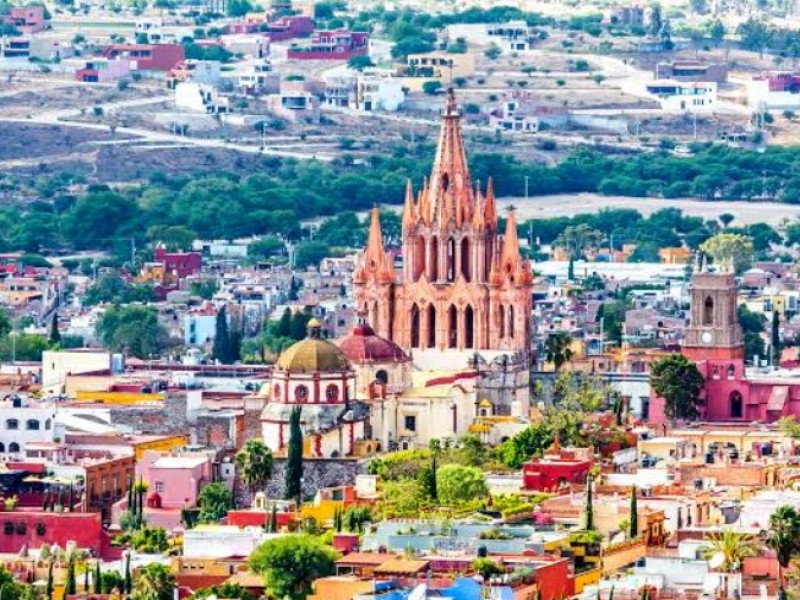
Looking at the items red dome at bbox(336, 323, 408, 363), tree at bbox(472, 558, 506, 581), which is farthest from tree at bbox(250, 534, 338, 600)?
red dome at bbox(336, 323, 408, 363)

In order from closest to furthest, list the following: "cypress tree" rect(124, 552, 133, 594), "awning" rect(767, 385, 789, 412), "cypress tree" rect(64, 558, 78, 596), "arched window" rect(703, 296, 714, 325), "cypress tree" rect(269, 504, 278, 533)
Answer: "cypress tree" rect(64, 558, 78, 596) < "cypress tree" rect(124, 552, 133, 594) < "cypress tree" rect(269, 504, 278, 533) < "awning" rect(767, 385, 789, 412) < "arched window" rect(703, 296, 714, 325)

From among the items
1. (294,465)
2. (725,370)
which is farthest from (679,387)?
(294,465)

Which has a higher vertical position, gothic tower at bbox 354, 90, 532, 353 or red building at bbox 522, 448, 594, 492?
gothic tower at bbox 354, 90, 532, 353

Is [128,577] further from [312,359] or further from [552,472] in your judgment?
[312,359]

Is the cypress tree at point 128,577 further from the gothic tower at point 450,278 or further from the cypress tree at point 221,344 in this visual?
the cypress tree at point 221,344

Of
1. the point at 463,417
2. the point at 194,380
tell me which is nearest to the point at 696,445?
the point at 463,417

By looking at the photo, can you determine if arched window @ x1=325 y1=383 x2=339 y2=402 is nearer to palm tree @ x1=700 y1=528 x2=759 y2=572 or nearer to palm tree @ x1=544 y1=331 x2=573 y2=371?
palm tree @ x1=544 y1=331 x2=573 y2=371
